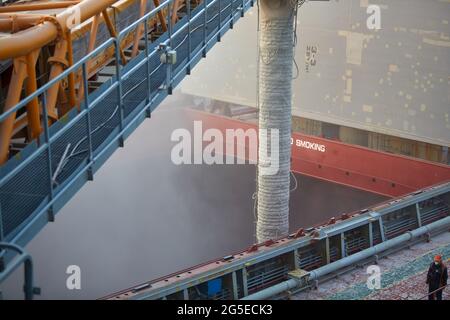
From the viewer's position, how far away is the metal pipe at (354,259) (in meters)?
9.18

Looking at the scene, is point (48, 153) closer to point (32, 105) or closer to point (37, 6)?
point (32, 105)

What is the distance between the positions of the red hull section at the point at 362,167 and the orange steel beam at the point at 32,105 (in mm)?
12038

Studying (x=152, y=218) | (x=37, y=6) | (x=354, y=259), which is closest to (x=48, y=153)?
(x=37, y=6)

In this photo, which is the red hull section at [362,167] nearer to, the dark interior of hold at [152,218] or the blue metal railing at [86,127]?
the dark interior of hold at [152,218]

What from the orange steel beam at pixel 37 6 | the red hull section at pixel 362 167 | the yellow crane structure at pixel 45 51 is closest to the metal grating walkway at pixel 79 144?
the yellow crane structure at pixel 45 51

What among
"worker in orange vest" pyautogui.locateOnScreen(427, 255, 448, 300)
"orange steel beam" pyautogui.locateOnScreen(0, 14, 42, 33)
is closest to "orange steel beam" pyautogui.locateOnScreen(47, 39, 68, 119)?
"orange steel beam" pyautogui.locateOnScreen(0, 14, 42, 33)

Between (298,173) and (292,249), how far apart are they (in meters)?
9.75

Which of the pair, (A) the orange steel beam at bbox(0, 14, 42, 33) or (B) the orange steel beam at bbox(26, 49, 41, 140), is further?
(A) the orange steel beam at bbox(0, 14, 42, 33)

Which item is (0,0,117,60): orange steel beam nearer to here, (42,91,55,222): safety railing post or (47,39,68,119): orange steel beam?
(47,39,68,119): orange steel beam

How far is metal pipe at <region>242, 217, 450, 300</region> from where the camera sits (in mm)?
9180

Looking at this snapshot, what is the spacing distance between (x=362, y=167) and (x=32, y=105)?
12.5m

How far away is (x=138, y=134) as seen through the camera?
78.0 feet

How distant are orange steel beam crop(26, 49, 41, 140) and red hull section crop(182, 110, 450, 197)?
12038 millimetres
